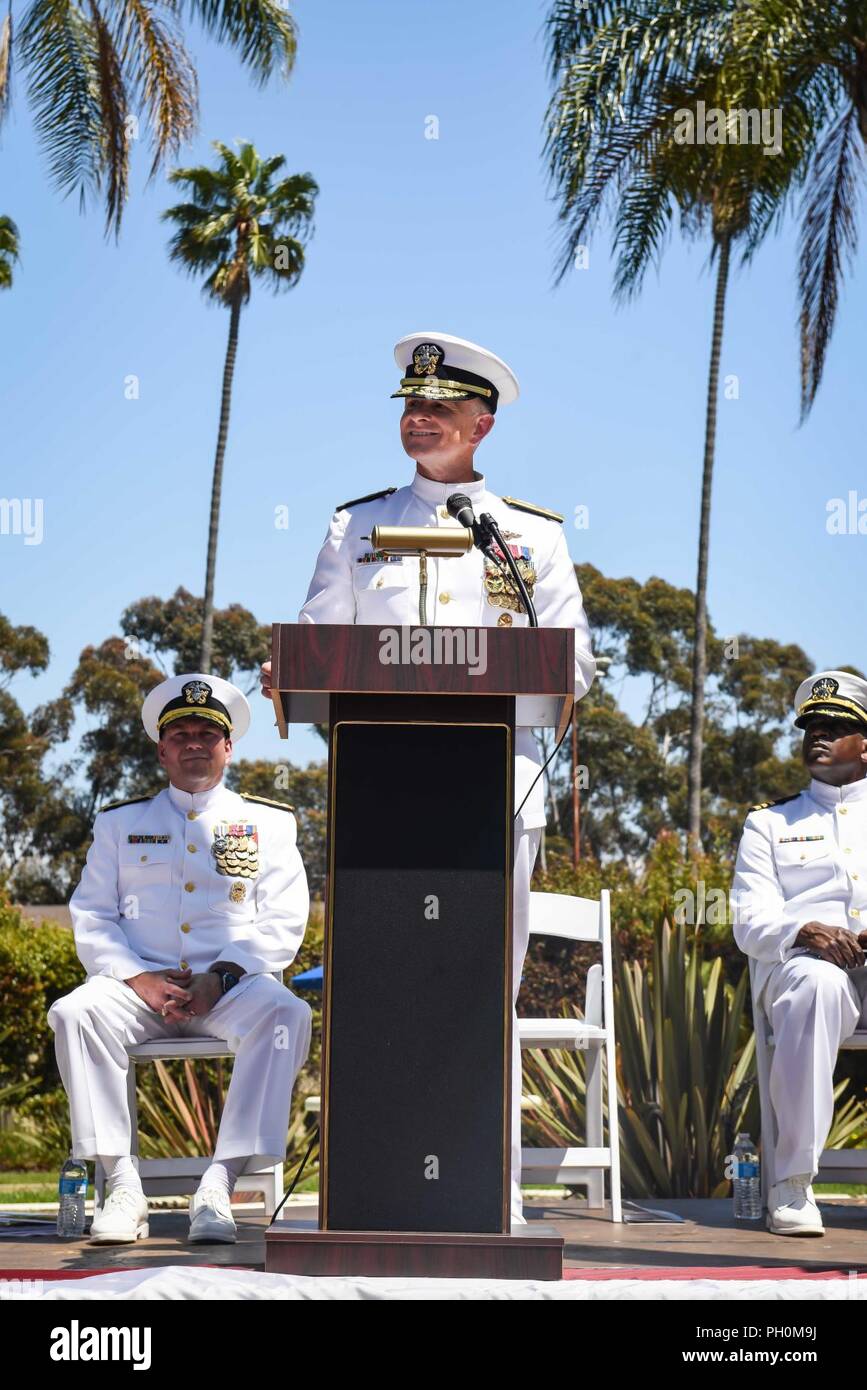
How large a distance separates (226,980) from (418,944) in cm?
198

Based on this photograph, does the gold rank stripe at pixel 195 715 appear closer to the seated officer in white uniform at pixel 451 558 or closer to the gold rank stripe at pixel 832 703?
the seated officer in white uniform at pixel 451 558

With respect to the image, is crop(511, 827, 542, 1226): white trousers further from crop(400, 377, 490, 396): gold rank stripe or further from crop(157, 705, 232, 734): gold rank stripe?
crop(157, 705, 232, 734): gold rank stripe

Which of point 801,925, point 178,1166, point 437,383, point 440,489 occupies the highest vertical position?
point 437,383

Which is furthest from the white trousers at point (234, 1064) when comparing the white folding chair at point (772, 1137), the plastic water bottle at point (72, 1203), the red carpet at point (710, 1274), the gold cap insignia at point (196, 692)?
the white folding chair at point (772, 1137)

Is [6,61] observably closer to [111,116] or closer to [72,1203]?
[111,116]

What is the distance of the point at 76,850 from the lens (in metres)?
34.3

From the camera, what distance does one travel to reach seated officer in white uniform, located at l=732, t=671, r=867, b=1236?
5.27m

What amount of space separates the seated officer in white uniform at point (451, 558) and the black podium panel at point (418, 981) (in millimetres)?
786

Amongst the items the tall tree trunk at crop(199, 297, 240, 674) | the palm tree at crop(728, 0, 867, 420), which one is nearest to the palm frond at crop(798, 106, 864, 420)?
the palm tree at crop(728, 0, 867, 420)

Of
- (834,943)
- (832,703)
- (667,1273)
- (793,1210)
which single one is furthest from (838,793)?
(667,1273)

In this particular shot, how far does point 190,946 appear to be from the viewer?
5.59 metres

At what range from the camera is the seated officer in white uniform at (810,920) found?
17.3ft
